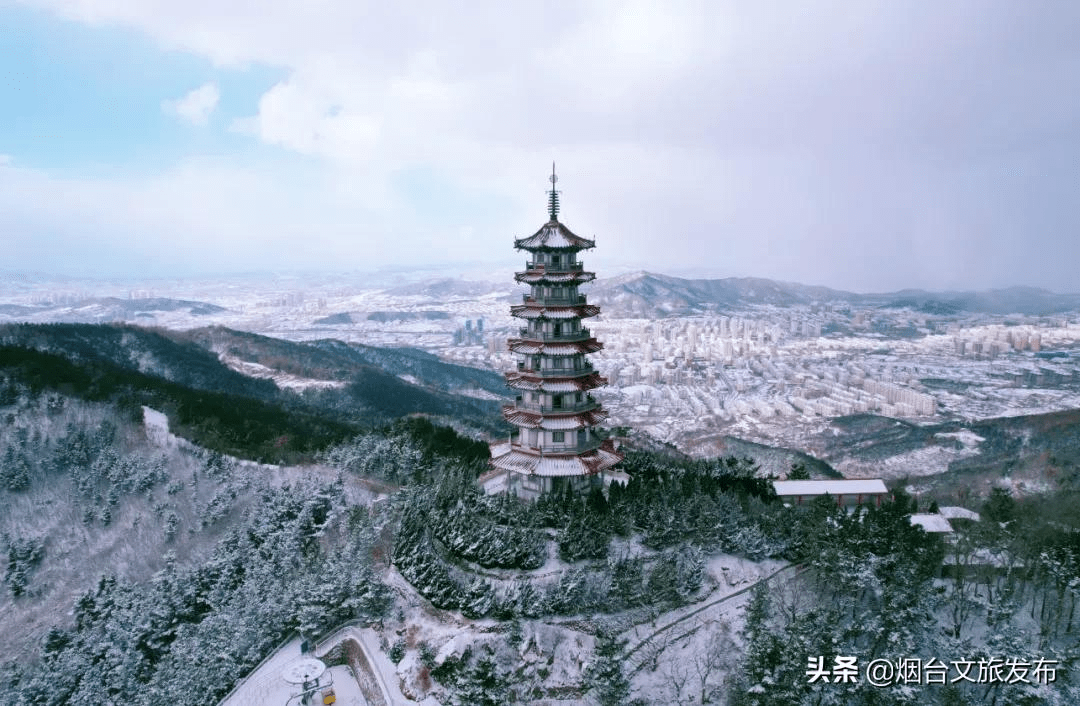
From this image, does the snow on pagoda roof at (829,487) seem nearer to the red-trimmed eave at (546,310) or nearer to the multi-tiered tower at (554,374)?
the multi-tiered tower at (554,374)

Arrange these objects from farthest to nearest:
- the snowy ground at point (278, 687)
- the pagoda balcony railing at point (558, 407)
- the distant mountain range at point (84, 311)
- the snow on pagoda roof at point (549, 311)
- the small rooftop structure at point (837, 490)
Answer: the distant mountain range at point (84, 311) → the small rooftop structure at point (837, 490) → the pagoda balcony railing at point (558, 407) → the snow on pagoda roof at point (549, 311) → the snowy ground at point (278, 687)

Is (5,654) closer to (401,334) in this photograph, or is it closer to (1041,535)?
(1041,535)

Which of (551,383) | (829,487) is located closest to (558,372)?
(551,383)

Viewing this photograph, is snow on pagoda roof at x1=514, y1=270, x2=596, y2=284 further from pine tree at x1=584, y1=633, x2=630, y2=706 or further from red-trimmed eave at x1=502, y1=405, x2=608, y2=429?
pine tree at x1=584, y1=633, x2=630, y2=706

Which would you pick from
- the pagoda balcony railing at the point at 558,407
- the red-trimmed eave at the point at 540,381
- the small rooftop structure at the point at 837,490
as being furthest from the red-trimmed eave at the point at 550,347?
the small rooftop structure at the point at 837,490

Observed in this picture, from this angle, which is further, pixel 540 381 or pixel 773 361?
pixel 773 361

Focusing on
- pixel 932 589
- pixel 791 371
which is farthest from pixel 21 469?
pixel 791 371

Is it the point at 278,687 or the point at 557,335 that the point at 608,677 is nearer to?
the point at 278,687
